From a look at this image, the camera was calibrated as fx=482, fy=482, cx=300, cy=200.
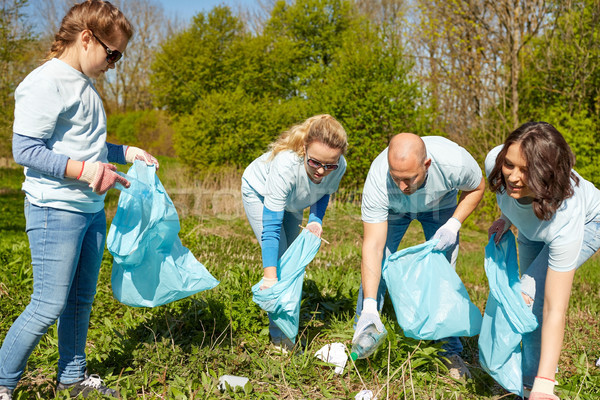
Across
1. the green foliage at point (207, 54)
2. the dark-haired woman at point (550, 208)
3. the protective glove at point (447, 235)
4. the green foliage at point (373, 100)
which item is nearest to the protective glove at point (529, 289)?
the dark-haired woman at point (550, 208)

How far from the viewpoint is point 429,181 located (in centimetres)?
266

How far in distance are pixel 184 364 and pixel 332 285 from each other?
1.46m

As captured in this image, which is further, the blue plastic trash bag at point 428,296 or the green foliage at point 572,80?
the green foliage at point 572,80

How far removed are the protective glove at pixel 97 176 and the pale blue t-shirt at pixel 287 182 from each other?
35.5 inches

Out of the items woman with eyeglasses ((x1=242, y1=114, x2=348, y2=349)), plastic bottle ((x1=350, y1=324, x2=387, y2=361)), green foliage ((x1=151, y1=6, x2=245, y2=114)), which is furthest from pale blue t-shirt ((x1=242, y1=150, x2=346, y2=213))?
green foliage ((x1=151, y1=6, x2=245, y2=114))

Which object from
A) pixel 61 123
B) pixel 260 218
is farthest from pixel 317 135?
pixel 61 123

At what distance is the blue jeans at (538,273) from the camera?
2.30m

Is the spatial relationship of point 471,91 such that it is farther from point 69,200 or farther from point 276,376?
point 69,200

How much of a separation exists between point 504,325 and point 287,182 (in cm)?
132

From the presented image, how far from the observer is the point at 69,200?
2010 millimetres

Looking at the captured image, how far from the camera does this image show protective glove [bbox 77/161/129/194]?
195 cm

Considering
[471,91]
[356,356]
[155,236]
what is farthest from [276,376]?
[471,91]

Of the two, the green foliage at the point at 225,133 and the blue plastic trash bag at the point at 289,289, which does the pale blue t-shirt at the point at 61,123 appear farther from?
the green foliage at the point at 225,133

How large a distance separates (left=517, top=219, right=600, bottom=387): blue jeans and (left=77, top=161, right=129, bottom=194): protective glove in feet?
6.70
